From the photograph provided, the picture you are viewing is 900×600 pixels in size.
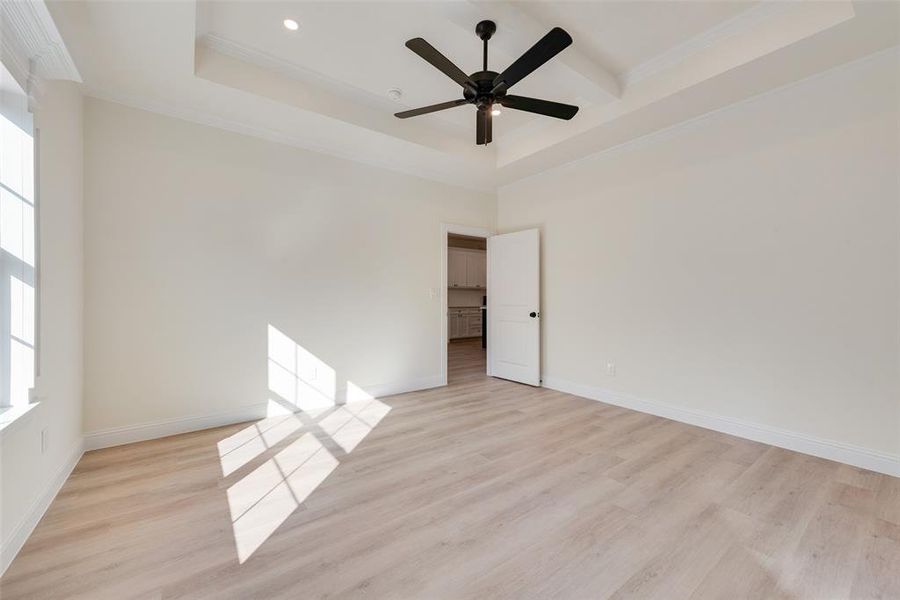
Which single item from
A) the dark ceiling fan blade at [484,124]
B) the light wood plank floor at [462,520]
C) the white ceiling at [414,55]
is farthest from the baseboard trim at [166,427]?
the dark ceiling fan blade at [484,124]

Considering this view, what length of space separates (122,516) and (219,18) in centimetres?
307

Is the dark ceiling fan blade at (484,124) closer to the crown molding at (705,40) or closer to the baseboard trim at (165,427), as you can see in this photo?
the crown molding at (705,40)

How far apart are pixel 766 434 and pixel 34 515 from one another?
15.6 feet

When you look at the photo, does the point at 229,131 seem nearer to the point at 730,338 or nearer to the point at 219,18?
the point at 219,18

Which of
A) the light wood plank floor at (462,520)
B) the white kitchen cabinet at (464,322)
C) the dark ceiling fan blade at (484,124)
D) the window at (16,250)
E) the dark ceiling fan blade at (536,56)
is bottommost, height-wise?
the light wood plank floor at (462,520)

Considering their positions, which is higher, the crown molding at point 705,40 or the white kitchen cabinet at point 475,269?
the crown molding at point 705,40

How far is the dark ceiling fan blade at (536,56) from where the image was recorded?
1.93 m

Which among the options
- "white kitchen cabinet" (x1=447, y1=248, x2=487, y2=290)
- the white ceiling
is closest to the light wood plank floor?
the white ceiling

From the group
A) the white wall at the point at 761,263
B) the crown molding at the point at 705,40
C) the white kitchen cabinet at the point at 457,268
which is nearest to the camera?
the crown molding at the point at 705,40

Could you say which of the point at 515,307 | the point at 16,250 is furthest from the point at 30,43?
the point at 515,307

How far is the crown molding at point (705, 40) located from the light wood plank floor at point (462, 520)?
300cm

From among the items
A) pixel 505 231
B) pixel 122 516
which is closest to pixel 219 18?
pixel 122 516

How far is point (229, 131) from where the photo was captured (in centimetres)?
327

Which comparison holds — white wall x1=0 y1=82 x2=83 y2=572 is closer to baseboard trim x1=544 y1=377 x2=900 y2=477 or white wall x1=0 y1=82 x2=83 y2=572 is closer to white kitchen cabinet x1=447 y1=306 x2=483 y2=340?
baseboard trim x1=544 y1=377 x2=900 y2=477
